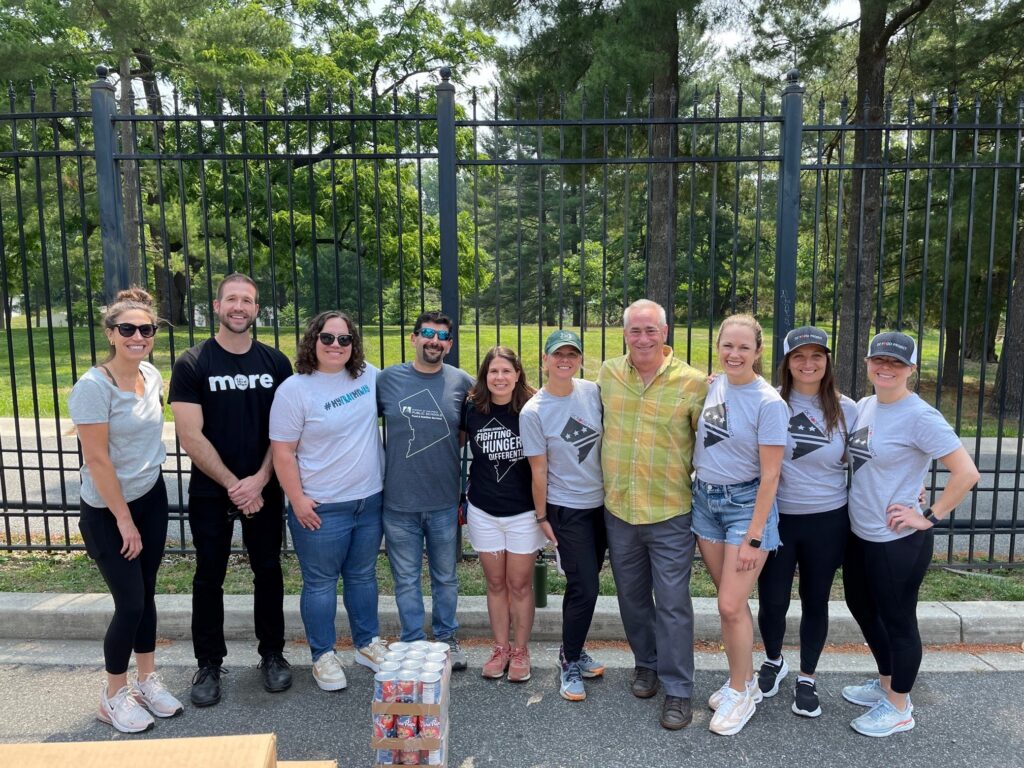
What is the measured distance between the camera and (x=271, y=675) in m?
3.53

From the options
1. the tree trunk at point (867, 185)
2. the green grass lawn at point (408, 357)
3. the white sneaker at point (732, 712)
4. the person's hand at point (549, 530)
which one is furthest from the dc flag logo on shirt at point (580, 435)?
the tree trunk at point (867, 185)

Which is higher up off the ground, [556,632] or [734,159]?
[734,159]

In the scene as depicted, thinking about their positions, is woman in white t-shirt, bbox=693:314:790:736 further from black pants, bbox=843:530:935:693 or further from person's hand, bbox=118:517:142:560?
person's hand, bbox=118:517:142:560

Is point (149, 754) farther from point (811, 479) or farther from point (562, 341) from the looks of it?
point (811, 479)

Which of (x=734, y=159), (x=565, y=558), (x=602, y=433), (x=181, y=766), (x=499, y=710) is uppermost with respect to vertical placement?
(x=734, y=159)

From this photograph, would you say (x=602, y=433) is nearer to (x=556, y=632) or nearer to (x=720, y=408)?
(x=720, y=408)

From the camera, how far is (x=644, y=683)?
345 centimetres

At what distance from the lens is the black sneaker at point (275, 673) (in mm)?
3500

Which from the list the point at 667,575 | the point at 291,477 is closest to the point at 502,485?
the point at 667,575

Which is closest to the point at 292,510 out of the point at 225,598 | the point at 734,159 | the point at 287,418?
the point at 287,418

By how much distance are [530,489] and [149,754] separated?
6.79ft

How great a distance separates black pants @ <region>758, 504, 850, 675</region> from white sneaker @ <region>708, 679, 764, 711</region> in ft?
0.72

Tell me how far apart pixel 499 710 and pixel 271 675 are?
43.7 inches

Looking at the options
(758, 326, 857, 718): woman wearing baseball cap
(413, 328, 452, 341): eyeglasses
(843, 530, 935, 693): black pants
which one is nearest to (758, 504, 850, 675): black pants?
(758, 326, 857, 718): woman wearing baseball cap
